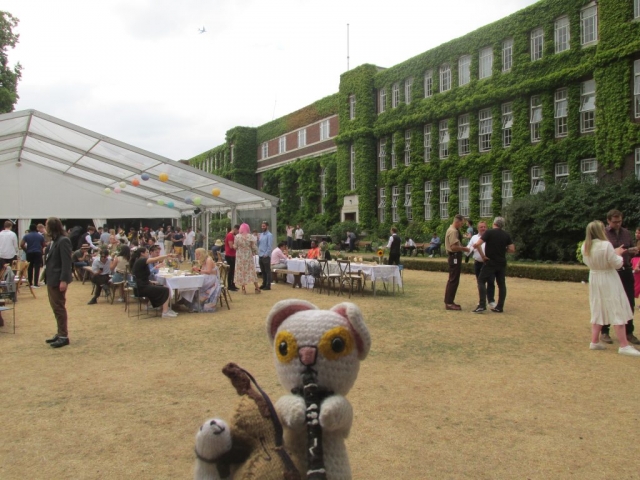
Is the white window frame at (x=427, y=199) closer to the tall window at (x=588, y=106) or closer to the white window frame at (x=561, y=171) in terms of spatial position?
the white window frame at (x=561, y=171)

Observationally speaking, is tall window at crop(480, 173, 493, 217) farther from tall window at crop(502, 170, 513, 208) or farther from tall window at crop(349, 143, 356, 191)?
tall window at crop(349, 143, 356, 191)

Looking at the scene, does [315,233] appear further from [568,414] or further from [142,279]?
[568,414]

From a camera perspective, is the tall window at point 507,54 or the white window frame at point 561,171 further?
the tall window at point 507,54

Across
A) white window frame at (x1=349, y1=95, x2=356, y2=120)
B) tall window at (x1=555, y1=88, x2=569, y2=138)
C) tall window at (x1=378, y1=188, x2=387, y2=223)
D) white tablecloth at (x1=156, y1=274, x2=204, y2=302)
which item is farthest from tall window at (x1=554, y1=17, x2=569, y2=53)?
white tablecloth at (x1=156, y1=274, x2=204, y2=302)

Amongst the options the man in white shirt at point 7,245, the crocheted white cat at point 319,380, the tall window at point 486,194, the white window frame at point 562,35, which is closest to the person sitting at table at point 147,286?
the man in white shirt at point 7,245

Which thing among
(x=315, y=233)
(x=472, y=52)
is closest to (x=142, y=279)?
(x=472, y=52)

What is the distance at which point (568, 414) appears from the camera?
4.25 meters

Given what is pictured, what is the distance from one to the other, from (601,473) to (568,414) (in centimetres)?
106

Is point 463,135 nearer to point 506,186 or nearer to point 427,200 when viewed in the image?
point 506,186

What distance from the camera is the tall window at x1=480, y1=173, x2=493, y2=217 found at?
25984 mm

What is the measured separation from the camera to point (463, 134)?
27391 mm

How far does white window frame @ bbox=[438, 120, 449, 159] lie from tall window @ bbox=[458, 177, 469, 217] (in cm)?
188

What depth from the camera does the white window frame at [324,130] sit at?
3791 cm

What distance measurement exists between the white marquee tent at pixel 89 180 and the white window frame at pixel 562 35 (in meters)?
14.9
